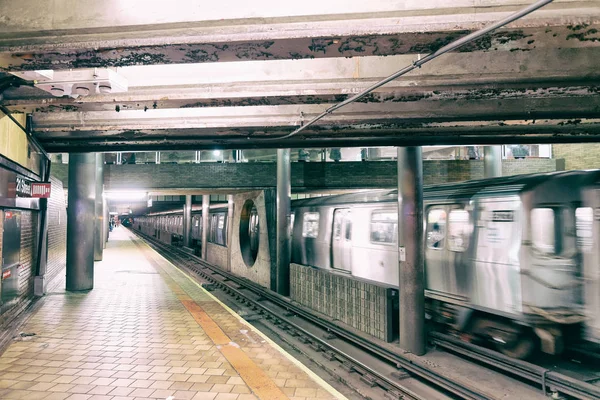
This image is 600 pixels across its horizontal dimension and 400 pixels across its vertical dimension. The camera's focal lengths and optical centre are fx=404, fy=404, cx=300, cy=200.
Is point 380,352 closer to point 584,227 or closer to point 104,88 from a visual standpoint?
point 584,227

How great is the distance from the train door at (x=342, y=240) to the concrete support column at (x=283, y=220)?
165 cm

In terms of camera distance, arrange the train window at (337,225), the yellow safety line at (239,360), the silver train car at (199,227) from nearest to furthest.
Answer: the yellow safety line at (239,360), the train window at (337,225), the silver train car at (199,227)

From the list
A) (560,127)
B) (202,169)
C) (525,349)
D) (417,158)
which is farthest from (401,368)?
(202,169)

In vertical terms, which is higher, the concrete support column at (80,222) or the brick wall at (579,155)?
the brick wall at (579,155)

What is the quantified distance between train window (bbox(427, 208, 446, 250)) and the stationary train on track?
0.06 ft

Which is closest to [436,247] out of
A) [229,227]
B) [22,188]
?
[22,188]

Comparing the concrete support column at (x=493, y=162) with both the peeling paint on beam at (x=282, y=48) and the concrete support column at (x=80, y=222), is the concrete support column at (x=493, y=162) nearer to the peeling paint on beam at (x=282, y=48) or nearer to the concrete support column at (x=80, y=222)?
the peeling paint on beam at (x=282, y=48)

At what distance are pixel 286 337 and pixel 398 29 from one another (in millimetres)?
6570

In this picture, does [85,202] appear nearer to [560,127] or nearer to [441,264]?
[441,264]

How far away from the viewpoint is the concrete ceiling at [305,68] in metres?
3.08

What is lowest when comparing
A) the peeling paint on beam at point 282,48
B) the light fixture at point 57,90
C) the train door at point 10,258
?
the train door at point 10,258

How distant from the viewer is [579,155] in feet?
A: 51.5

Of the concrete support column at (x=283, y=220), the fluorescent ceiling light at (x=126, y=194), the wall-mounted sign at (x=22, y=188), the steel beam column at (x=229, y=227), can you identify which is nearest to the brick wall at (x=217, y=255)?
the steel beam column at (x=229, y=227)

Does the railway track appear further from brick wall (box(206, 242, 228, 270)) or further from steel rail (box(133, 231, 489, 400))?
brick wall (box(206, 242, 228, 270))
